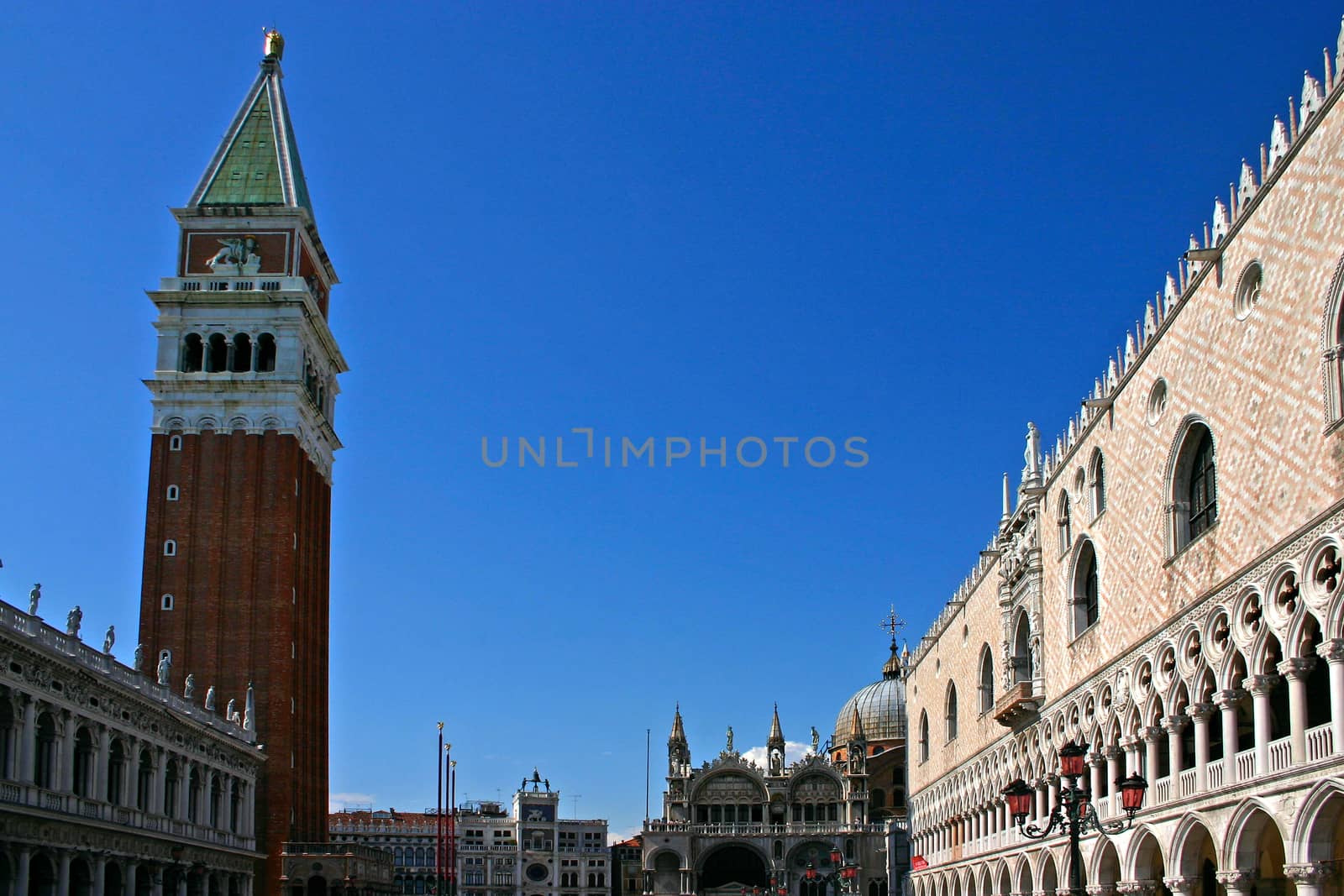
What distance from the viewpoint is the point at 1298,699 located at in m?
22.4

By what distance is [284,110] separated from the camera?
6606 cm

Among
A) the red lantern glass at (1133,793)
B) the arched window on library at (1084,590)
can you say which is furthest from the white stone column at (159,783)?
the red lantern glass at (1133,793)

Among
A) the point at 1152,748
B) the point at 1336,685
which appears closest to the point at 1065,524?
the point at 1152,748

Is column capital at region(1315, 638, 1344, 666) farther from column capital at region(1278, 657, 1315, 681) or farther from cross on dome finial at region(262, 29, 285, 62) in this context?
cross on dome finial at region(262, 29, 285, 62)

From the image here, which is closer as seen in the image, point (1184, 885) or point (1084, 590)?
point (1184, 885)

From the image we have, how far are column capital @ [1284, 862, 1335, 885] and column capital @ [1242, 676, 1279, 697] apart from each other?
2.75 metres

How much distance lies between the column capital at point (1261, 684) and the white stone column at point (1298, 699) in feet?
3.87

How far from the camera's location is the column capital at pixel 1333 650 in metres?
20.8

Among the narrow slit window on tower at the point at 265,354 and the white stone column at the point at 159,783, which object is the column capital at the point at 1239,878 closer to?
the white stone column at the point at 159,783

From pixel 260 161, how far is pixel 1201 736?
4852 centimetres

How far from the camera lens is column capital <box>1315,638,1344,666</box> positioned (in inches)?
820

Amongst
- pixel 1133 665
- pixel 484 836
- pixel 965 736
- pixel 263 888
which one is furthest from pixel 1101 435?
pixel 484 836

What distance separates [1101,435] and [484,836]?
9295 cm

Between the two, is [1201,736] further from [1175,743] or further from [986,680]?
[986,680]
